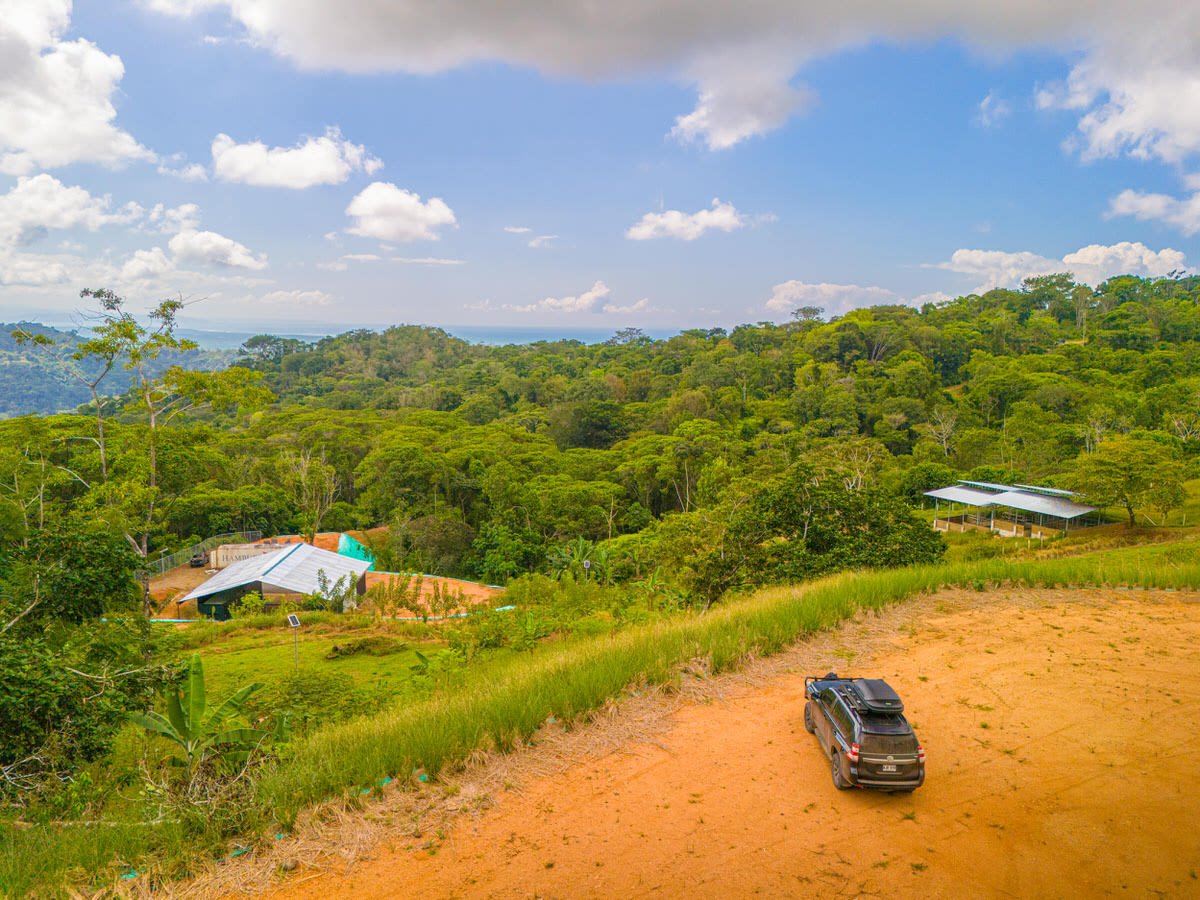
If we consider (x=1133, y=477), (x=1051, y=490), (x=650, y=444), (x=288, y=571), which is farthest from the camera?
(x=650, y=444)

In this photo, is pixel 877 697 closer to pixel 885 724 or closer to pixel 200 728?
pixel 885 724

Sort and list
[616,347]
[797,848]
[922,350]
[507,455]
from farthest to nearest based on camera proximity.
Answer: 1. [616,347]
2. [922,350]
3. [507,455]
4. [797,848]

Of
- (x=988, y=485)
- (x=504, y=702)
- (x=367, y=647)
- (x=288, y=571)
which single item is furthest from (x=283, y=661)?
(x=988, y=485)

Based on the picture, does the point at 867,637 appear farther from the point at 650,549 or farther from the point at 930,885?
the point at 650,549

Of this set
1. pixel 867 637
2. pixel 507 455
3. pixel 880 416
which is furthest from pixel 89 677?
pixel 880 416

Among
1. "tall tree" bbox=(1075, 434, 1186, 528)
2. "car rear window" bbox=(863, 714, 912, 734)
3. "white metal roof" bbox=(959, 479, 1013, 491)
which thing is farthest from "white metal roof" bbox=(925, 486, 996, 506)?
"car rear window" bbox=(863, 714, 912, 734)

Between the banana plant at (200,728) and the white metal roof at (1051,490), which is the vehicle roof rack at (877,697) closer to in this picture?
the banana plant at (200,728)
